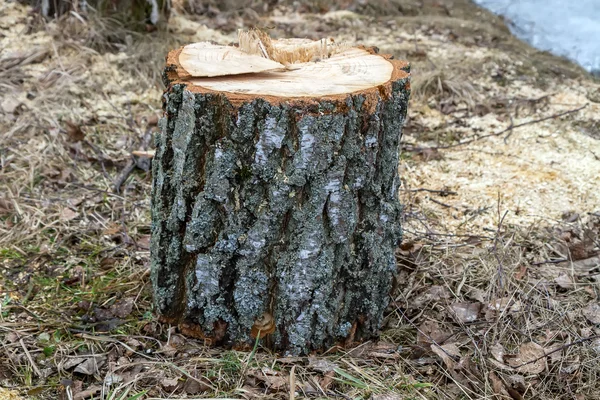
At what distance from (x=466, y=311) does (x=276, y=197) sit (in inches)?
37.7

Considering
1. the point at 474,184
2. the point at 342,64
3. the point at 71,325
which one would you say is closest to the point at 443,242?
the point at 474,184

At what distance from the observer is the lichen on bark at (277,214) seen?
5.97ft

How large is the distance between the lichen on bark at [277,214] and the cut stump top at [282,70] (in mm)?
67

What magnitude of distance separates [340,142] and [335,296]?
0.55 m

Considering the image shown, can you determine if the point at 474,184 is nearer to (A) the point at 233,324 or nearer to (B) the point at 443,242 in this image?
(B) the point at 443,242

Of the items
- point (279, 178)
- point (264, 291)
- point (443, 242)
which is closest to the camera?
point (279, 178)

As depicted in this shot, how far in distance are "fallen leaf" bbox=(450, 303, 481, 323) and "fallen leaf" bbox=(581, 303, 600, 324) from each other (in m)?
0.40

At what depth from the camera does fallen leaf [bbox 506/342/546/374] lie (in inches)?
80.2

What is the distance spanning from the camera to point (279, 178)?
6.06 ft

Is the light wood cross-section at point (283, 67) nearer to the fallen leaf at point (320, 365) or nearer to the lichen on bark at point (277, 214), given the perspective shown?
the lichen on bark at point (277, 214)

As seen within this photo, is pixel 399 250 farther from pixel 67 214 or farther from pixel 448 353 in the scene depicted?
pixel 67 214

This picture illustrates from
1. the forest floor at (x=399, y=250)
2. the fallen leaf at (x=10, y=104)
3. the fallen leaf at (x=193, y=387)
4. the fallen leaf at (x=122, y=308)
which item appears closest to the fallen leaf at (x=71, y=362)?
the forest floor at (x=399, y=250)

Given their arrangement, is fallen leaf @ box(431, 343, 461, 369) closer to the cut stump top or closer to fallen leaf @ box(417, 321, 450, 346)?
fallen leaf @ box(417, 321, 450, 346)

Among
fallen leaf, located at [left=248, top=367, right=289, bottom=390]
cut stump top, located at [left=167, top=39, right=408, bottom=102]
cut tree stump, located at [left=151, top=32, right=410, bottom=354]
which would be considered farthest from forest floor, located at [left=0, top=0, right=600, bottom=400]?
cut stump top, located at [left=167, top=39, right=408, bottom=102]
